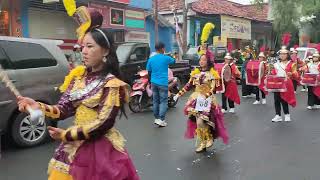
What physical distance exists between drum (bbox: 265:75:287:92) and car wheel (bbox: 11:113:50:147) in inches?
200

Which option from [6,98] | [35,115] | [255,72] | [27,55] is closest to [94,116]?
[35,115]

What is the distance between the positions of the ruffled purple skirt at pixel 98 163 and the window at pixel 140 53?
1208 cm

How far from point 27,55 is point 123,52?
7422 mm

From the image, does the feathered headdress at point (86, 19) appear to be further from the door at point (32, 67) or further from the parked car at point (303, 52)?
the parked car at point (303, 52)

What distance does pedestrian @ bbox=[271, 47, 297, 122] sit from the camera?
1073 cm

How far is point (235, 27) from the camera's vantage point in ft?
112

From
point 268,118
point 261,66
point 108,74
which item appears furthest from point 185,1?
point 108,74

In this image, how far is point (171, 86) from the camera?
43.2 ft

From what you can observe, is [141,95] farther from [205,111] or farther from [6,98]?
[6,98]

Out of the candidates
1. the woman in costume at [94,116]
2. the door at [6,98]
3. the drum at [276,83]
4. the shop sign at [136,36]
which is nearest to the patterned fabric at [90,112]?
the woman in costume at [94,116]

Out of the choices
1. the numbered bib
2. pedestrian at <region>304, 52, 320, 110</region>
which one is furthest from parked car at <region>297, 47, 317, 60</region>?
the numbered bib

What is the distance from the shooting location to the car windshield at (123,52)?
14945 mm

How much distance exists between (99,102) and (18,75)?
14.7 ft

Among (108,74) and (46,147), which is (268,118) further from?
(108,74)
